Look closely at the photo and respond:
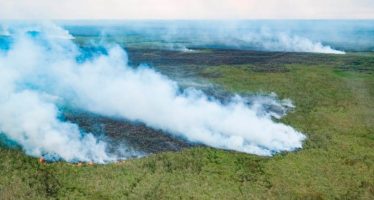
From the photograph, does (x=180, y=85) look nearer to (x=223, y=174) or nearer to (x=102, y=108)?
(x=102, y=108)

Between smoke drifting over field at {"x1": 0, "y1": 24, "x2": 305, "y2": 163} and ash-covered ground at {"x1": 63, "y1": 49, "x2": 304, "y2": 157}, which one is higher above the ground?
smoke drifting over field at {"x1": 0, "y1": 24, "x2": 305, "y2": 163}

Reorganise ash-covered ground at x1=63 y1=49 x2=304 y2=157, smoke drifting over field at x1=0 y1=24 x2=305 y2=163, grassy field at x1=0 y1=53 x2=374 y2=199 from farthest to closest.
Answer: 1. ash-covered ground at x1=63 y1=49 x2=304 y2=157
2. smoke drifting over field at x1=0 y1=24 x2=305 y2=163
3. grassy field at x1=0 y1=53 x2=374 y2=199

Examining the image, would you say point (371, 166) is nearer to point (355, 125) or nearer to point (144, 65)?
point (355, 125)

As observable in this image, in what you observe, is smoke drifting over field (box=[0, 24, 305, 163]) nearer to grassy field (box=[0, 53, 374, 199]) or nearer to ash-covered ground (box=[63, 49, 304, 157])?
ash-covered ground (box=[63, 49, 304, 157])

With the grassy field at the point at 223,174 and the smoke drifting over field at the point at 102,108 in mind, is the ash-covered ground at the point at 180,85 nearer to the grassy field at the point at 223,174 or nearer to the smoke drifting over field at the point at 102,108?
the smoke drifting over field at the point at 102,108

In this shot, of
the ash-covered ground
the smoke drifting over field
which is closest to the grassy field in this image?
the smoke drifting over field

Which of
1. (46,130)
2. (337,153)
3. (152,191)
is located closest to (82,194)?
(152,191)

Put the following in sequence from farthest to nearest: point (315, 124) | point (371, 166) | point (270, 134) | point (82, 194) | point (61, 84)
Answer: point (61, 84)
point (315, 124)
point (270, 134)
point (371, 166)
point (82, 194)

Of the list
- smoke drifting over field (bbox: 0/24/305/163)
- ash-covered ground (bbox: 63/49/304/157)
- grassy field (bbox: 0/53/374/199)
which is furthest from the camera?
ash-covered ground (bbox: 63/49/304/157)

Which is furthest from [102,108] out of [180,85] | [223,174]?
[223,174]
